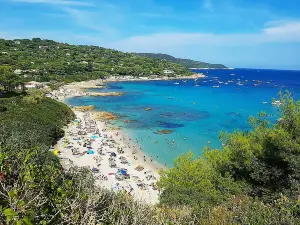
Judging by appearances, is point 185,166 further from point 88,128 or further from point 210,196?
point 88,128

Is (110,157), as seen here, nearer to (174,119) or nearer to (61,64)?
(174,119)

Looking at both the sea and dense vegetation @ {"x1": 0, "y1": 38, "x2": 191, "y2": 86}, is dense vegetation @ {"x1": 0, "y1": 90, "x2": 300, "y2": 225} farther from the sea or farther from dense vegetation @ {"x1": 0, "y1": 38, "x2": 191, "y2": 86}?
dense vegetation @ {"x1": 0, "y1": 38, "x2": 191, "y2": 86}

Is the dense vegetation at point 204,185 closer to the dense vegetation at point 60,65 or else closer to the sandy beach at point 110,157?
the sandy beach at point 110,157

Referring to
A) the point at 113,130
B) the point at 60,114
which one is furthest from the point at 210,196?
the point at 60,114

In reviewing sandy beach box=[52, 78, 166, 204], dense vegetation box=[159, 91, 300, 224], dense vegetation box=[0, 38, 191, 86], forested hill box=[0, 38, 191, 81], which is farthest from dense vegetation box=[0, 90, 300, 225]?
forested hill box=[0, 38, 191, 81]

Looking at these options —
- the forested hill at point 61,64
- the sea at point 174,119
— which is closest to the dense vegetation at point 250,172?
the sea at point 174,119

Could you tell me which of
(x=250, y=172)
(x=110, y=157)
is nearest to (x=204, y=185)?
(x=250, y=172)
